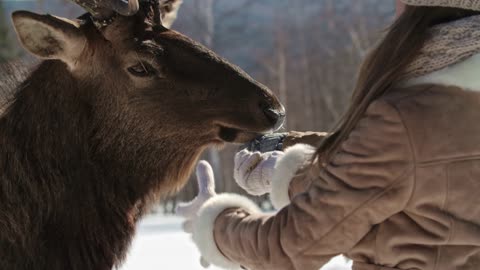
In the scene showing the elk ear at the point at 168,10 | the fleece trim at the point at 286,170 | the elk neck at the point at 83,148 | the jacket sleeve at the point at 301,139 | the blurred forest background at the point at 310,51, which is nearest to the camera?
the fleece trim at the point at 286,170

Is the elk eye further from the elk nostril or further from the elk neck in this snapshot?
the elk nostril

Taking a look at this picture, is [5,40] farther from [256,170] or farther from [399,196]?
[399,196]

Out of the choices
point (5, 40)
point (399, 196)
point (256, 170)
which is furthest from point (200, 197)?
point (5, 40)

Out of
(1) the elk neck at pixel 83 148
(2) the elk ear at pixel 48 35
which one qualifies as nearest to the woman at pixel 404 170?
(1) the elk neck at pixel 83 148

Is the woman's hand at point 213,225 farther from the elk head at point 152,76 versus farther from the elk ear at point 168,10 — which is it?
the elk ear at point 168,10

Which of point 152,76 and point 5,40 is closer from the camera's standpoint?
point 152,76

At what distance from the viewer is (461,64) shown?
6.74 feet

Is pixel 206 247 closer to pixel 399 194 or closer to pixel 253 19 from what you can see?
pixel 399 194

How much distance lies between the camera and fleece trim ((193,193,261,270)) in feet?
7.62

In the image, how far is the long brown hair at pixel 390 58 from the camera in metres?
2.10

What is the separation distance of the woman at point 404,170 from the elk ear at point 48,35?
145 centimetres

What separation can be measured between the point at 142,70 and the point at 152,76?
55 millimetres

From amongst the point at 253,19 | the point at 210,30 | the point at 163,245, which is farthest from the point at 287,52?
the point at 163,245

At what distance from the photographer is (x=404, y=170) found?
1.97 metres
